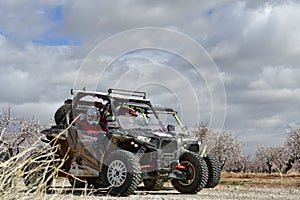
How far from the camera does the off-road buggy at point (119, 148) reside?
12984 millimetres

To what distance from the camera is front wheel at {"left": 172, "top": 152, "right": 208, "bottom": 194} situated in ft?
46.7

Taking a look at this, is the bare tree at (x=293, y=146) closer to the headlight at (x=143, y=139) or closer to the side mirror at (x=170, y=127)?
the side mirror at (x=170, y=127)

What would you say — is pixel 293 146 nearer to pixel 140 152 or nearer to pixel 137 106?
pixel 137 106

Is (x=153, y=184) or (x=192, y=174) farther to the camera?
(x=153, y=184)

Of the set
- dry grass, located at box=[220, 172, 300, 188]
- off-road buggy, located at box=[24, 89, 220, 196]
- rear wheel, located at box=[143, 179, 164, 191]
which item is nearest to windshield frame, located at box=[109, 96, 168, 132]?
off-road buggy, located at box=[24, 89, 220, 196]

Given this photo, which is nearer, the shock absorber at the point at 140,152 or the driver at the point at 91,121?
the shock absorber at the point at 140,152

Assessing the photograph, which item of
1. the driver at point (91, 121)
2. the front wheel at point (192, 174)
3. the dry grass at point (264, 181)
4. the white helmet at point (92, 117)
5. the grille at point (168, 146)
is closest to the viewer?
the grille at point (168, 146)

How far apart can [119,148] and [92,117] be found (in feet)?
4.49

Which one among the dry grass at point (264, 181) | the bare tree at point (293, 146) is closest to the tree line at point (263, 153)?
the bare tree at point (293, 146)

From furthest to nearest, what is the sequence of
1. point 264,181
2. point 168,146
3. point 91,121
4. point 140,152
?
point 264,181 < point 91,121 < point 168,146 < point 140,152

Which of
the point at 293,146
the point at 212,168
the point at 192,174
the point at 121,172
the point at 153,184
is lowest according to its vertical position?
the point at 153,184

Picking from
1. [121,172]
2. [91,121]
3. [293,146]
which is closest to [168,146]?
[121,172]

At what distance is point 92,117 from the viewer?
46.8 feet

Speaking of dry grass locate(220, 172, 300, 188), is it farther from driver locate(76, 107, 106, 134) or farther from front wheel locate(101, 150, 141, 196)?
driver locate(76, 107, 106, 134)
